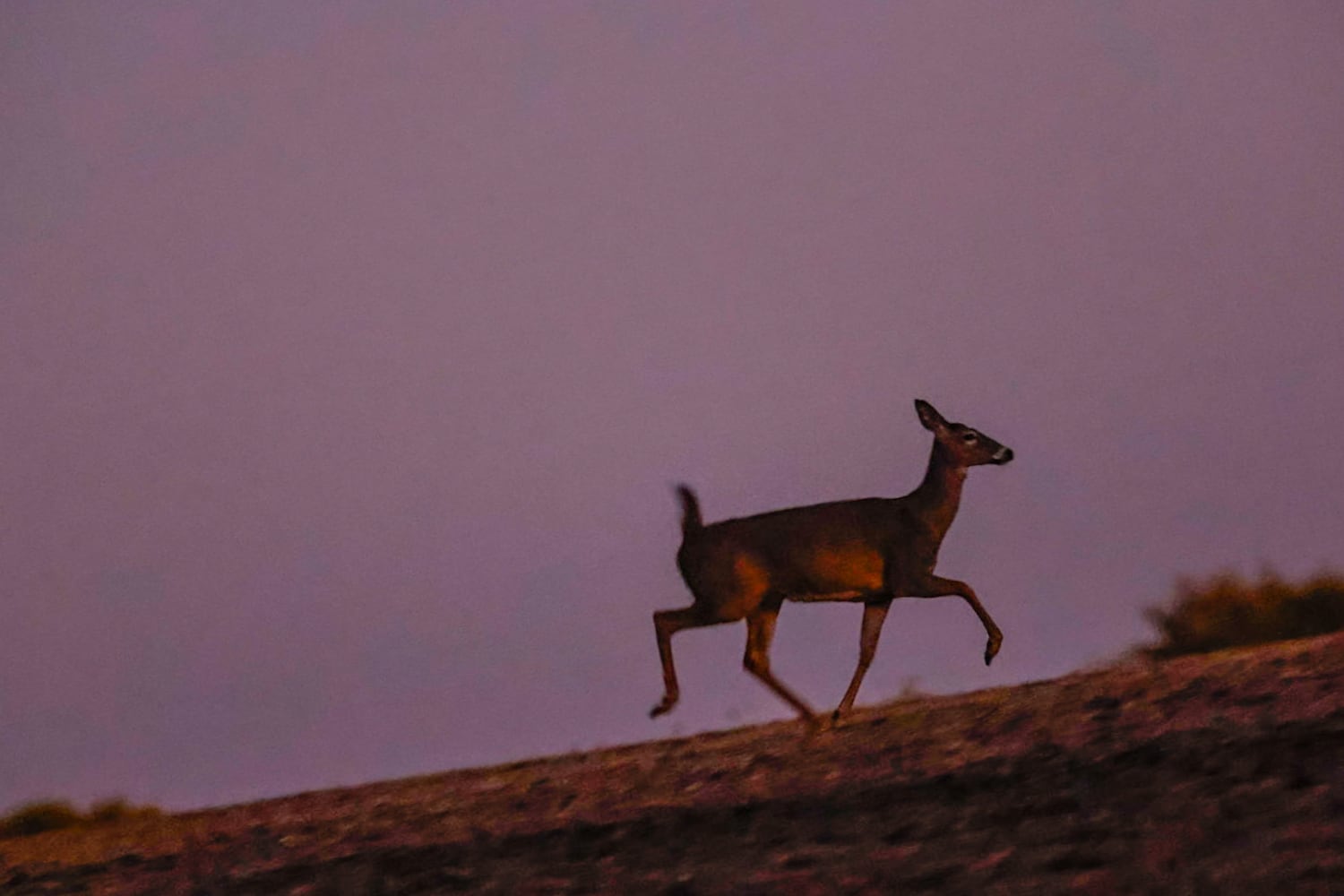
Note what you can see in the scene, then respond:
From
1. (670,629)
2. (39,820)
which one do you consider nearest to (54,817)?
(39,820)

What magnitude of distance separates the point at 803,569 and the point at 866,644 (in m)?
0.74

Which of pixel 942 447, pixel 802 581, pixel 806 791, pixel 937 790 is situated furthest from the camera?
pixel 942 447

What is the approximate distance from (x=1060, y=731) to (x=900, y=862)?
11.2ft

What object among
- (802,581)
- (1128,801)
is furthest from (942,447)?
(1128,801)

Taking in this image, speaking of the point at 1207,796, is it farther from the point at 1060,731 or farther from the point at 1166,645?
the point at 1166,645

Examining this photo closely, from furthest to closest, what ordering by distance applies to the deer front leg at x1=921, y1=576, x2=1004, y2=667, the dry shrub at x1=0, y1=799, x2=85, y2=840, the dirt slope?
the dry shrub at x1=0, y1=799, x2=85, y2=840 → the deer front leg at x1=921, y1=576, x2=1004, y2=667 → the dirt slope

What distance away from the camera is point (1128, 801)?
37.1 feet

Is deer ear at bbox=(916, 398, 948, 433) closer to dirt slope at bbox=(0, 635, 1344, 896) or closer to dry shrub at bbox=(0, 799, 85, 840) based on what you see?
dirt slope at bbox=(0, 635, 1344, 896)

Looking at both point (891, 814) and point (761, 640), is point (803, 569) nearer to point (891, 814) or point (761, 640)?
point (761, 640)

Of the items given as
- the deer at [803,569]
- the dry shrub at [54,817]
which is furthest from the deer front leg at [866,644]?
the dry shrub at [54,817]

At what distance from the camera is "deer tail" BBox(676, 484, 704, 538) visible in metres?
16.6

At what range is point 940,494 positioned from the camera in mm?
17016

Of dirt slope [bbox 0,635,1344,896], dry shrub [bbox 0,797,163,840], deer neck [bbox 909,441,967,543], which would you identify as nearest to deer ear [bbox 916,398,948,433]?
deer neck [bbox 909,441,967,543]

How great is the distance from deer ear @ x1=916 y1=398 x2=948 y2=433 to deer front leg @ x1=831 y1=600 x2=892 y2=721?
5.22ft
